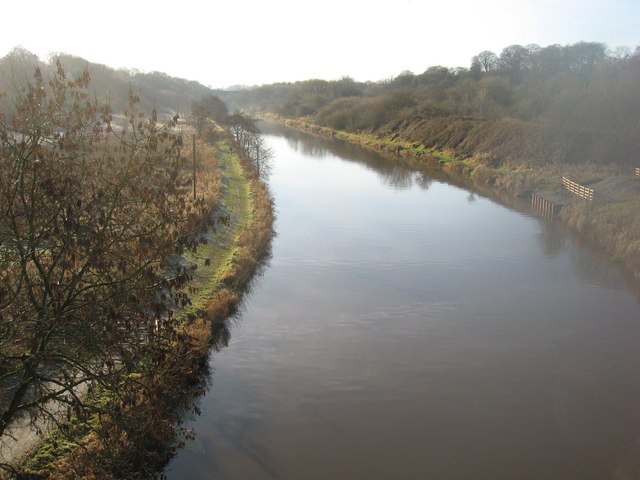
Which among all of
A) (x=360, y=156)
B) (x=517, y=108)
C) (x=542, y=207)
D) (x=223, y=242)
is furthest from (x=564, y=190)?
(x=517, y=108)

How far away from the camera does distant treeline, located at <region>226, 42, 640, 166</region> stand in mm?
35594

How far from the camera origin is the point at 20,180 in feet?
18.3

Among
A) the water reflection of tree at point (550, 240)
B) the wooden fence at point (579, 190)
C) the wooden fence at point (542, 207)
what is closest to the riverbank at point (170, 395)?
the water reflection of tree at point (550, 240)

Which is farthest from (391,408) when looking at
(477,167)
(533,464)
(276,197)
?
(477,167)

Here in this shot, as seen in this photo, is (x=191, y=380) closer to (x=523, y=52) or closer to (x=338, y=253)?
(x=338, y=253)

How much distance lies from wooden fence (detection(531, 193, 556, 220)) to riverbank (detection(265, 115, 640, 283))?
0.73 feet

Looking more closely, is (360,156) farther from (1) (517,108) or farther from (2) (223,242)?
(2) (223,242)

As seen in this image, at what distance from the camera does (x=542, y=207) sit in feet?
91.1

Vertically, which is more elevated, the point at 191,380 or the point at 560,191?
the point at 560,191

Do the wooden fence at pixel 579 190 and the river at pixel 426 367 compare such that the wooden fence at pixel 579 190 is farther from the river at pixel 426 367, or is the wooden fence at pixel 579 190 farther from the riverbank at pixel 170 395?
the riverbank at pixel 170 395

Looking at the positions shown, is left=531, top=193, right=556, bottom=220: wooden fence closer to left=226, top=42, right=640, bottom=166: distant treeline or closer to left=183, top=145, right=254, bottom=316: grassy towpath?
left=226, top=42, right=640, bottom=166: distant treeline

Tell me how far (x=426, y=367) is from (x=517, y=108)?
50206mm

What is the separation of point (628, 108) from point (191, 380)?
3473 cm

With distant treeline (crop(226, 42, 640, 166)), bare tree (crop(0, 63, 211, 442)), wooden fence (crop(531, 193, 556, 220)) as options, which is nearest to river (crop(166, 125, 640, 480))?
bare tree (crop(0, 63, 211, 442))
